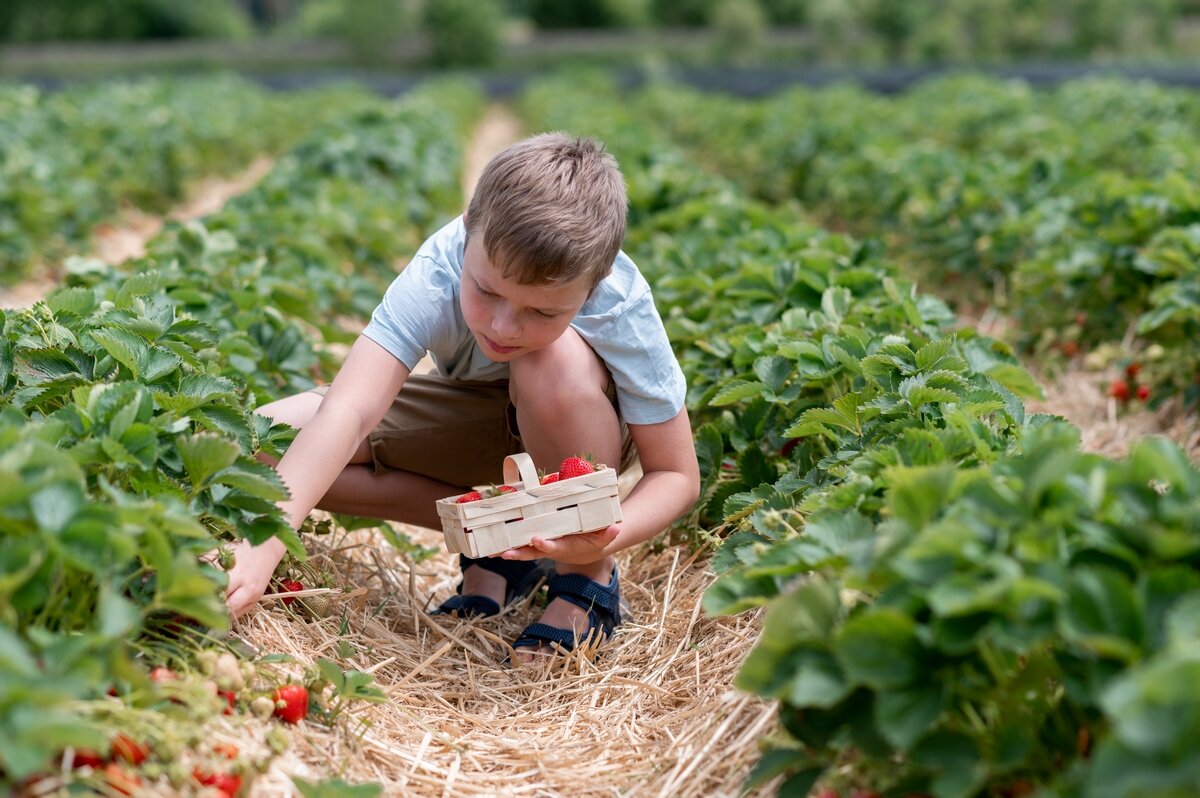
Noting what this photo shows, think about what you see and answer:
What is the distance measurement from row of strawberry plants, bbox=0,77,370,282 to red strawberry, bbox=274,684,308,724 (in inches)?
188

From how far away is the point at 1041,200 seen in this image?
528 centimetres

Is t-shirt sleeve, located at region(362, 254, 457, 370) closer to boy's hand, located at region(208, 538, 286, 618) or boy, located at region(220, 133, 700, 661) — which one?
boy, located at region(220, 133, 700, 661)

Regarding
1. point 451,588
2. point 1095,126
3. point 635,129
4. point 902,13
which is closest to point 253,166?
point 635,129

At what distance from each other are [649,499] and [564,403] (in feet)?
0.83

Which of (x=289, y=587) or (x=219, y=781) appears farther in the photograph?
(x=289, y=587)

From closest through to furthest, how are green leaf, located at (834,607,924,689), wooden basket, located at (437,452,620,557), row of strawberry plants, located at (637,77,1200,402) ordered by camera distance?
green leaf, located at (834,607,924,689), wooden basket, located at (437,452,620,557), row of strawberry plants, located at (637,77,1200,402)

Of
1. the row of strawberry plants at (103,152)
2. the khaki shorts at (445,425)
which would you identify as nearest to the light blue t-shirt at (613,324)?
the khaki shorts at (445,425)

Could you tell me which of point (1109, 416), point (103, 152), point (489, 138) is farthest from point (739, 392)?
point (489, 138)

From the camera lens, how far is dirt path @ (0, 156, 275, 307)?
586cm

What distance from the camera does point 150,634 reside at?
6.20 ft

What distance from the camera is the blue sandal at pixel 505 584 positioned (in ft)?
9.00

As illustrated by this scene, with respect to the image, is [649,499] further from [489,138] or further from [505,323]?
[489,138]

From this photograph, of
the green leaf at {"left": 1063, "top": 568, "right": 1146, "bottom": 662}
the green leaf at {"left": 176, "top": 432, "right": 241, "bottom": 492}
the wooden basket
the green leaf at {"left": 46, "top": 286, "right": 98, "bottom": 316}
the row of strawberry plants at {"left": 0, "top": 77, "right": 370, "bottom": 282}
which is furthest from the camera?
the row of strawberry plants at {"left": 0, "top": 77, "right": 370, "bottom": 282}

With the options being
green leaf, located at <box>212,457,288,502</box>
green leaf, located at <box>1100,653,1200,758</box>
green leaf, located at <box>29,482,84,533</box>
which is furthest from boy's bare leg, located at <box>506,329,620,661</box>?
green leaf, located at <box>1100,653,1200,758</box>
